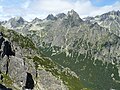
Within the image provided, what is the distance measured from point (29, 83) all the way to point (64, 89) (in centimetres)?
2307

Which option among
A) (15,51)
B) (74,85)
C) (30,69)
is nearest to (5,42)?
(15,51)

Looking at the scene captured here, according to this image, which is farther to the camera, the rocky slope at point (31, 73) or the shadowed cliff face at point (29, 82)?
the shadowed cliff face at point (29, 82)

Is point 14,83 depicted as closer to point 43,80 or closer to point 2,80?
point 2,80

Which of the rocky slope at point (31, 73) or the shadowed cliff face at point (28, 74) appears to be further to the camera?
the shadowed cliff face at point (28, 74)

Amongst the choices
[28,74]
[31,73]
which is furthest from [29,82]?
[31,73]

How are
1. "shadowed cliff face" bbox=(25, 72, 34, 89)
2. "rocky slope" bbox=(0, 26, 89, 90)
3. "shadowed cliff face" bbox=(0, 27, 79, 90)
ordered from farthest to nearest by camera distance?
"shadowed cliff face" bbox=(25, 72, 34, 89)
"shadowed cliff face" bbox=(0, 27, 79, 90)
"rocky slope" bbox=(0, 26, 89, 90)

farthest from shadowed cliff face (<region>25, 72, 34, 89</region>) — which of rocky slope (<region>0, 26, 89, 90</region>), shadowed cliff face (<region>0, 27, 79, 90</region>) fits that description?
rocky slope (<region>0, 26, 89, 90</region>)

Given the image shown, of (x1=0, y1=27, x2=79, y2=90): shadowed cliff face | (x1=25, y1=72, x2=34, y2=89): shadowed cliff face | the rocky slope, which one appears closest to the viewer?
the rocky slope

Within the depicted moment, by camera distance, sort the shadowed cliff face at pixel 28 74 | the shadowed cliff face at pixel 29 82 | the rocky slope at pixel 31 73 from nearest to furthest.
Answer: the rocky slope at pixel 31 73, the shadowed cliff face at pixel 28 74, the shadowed cliff face at pixel 29 82

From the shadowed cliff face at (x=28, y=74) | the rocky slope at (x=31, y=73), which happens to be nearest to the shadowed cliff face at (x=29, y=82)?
the shadowed cliff face at (x=28, y=74)

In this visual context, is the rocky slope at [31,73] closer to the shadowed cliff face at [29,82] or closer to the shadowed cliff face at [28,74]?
the shadowed cliff face at [28,74]

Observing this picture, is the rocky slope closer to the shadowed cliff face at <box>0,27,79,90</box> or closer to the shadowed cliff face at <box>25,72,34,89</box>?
the shadowed cliff face at <box>0,27,79,90</box>

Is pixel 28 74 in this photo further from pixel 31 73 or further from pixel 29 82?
pixel 29 82

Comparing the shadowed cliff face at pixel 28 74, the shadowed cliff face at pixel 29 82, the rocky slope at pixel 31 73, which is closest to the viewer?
the rocky slope at pixel 31 73
